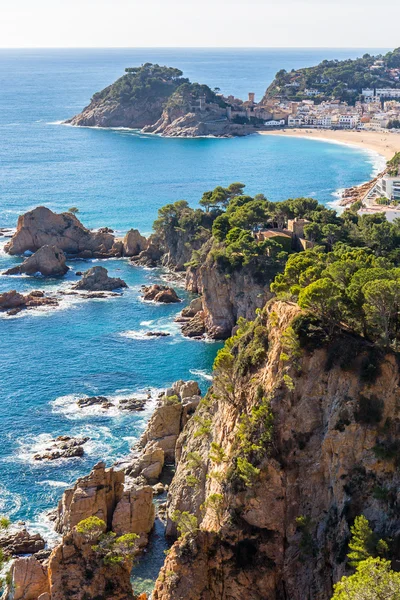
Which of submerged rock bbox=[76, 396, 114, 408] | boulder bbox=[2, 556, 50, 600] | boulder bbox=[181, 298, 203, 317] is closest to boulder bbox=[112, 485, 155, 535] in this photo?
boulder bbox=[2, 556, 50, 600]

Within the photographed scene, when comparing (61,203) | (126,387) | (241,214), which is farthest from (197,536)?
(61,203)

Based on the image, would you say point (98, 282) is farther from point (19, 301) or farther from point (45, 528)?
point (45, 528)

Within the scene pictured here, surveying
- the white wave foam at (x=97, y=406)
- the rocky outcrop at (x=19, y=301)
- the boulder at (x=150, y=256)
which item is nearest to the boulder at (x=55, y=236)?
the boulder at (x=150, y=256)

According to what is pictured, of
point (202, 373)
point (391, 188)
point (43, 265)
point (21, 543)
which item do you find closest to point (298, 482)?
point (21, 543)

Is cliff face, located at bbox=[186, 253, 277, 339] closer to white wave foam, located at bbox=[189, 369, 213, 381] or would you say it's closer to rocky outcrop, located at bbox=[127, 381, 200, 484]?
white wave foam, located at bbox=[189, 369, 213, 381]

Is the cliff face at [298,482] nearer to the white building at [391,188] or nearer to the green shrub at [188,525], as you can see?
the green shrub at [188,525]
